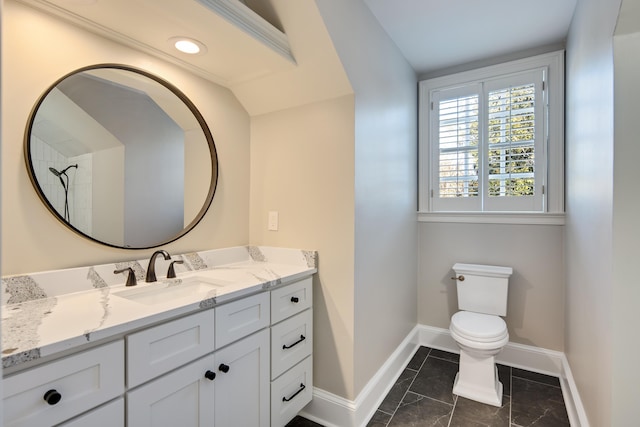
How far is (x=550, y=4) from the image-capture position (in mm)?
2119

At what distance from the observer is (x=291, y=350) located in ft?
6.12

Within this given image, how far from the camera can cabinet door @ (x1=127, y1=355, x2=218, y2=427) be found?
46.6 inches

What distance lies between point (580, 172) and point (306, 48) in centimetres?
170

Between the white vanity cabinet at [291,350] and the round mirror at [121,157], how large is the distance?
70 cm

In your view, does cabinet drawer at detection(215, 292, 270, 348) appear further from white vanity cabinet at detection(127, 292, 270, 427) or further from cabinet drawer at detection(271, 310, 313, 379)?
cabinet drawer at detection(271, 310, 313, 379)

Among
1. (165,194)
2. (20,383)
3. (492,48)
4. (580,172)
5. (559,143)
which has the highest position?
(492,48)

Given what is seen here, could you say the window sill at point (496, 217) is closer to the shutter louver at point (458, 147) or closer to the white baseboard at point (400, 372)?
the shutter louver at point (458, 147)

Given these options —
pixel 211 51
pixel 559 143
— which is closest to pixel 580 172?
pixel 559 143

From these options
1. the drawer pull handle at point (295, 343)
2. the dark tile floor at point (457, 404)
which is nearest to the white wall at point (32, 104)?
the drawer pull handle at point (295, 343)

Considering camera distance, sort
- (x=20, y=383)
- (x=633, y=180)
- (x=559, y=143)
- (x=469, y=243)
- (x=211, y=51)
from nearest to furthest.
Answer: (x=20, y=383) → (x=633, y=180) → (x=211, y=51) → (x=559, y=143) → (x=469, y=243)

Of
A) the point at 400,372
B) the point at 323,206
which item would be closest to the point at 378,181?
→ the point at 323,206

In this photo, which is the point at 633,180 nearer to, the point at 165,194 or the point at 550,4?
the point at 550,4

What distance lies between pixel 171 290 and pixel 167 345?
0.47m

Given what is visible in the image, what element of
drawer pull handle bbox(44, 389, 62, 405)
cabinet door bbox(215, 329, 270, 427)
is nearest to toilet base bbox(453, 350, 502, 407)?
cabinet door bbox(215, 329, 270, 427)
